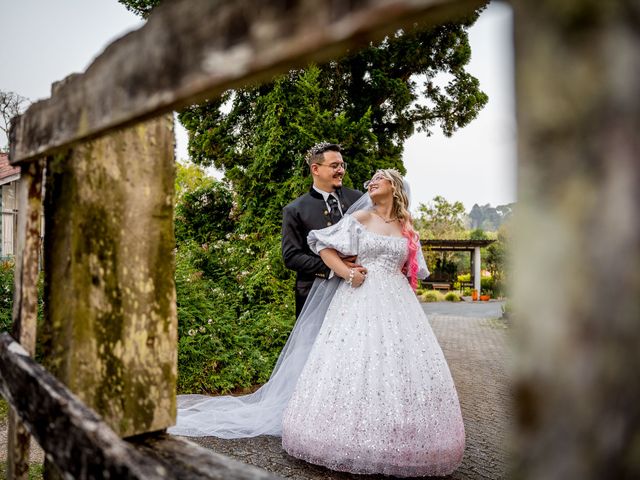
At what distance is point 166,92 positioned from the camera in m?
0.80

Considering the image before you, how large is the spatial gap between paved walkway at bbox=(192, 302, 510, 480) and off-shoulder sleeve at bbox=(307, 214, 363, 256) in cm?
154

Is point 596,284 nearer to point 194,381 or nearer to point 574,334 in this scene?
point 574,334

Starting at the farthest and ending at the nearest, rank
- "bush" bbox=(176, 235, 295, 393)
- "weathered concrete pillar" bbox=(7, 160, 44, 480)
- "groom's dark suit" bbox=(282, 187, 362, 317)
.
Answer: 1. "bush" bbox=(176, 235, 295, 393)
2. "groom's dark suit" bbox=(282, 187, 362, 317)
3. "weathered concrete pillar" bbox=(7, 160, 44, 480)

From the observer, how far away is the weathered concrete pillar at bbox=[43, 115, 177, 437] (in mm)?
1346

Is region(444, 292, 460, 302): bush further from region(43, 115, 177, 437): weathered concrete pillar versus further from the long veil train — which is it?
region(43, 115, 177, 437): weathered concrete pillar

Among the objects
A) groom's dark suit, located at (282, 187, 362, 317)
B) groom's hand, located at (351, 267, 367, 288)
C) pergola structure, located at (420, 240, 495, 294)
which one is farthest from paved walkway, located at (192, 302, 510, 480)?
pergola structure, located at (420, 240, 495, 294)

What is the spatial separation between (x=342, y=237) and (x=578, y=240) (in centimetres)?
353

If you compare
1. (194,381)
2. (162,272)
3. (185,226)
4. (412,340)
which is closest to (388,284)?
(412,340)

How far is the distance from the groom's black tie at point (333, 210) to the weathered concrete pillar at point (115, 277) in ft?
10.4

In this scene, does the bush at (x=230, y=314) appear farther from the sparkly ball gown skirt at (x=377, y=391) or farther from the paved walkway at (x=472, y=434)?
the sparkly ball gown skirt at (x=377, y=391)

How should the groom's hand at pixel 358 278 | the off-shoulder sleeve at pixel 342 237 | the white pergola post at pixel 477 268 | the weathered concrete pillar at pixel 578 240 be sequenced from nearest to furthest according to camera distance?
the weathered concrete pillar at pixel 578 240 < the groom's hand at pixel 358 278 < the off-shoulder sleeve at pixel 342 237 < the white pergola post at pixel 477 268

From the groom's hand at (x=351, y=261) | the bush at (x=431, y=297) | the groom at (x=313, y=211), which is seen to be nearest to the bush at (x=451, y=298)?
the bush at (x=431, y=297)

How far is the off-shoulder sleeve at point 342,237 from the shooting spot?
12.7ft

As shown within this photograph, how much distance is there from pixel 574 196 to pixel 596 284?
7cm
